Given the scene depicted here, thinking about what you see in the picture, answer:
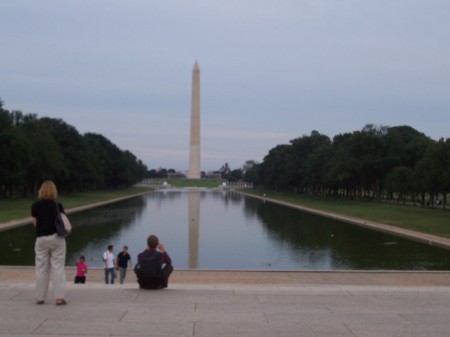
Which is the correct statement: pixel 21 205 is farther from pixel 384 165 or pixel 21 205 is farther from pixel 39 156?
pixel 384 165

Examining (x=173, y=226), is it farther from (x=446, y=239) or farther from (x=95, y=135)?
(x=95, y=135)

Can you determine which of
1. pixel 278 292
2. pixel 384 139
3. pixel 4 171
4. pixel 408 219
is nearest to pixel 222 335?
pixel 278 292

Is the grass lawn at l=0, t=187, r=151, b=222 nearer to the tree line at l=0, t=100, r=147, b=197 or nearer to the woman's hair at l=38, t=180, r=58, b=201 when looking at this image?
the tree line at l=0, t=100, r=147, b=197

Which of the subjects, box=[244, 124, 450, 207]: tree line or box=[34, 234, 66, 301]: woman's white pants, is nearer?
box=[34, 234, 66, 301]: woman's white pants

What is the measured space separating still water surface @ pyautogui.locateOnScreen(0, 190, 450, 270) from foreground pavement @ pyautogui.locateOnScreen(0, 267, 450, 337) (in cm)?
1188

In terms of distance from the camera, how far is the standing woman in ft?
23.4

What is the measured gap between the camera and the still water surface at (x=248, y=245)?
21062 mm

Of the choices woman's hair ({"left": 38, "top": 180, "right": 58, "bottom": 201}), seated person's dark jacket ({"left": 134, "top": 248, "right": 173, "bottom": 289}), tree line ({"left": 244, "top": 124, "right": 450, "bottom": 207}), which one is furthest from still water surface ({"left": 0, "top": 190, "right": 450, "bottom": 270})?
tree line ({"left": 244, "top": 124, "right": 450, "bottom": 207})

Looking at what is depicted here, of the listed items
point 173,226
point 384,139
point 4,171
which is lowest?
point 173,226

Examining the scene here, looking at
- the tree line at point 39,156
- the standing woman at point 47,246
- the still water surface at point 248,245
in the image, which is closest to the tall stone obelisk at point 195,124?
the tree line at point 39,156

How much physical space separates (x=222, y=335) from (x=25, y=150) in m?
50.5

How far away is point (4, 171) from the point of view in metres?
50.2

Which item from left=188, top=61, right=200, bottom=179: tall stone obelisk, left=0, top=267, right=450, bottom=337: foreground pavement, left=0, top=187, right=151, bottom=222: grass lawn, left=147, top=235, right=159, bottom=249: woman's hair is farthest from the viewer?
left=188, top=61, right=200, bottom=179: tall stone obelisk

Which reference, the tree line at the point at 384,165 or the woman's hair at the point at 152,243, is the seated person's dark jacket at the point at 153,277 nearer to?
the woman's hair at the point at 152,243
